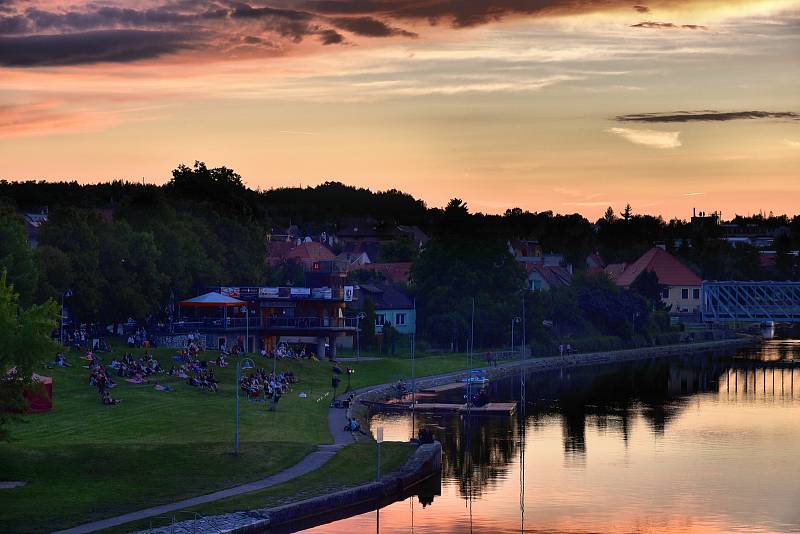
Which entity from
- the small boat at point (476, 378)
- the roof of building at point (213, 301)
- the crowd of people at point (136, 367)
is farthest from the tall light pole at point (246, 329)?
the small boat at point (476, 378)

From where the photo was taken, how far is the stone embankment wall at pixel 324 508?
2255 inches

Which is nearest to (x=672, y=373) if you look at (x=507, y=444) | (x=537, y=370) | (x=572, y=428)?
(x=537, y=370)

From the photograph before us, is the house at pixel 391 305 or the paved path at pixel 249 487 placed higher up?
the house at pixel 391 305

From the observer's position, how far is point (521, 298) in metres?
161

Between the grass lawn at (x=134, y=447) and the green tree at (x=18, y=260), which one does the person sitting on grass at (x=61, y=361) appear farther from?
the green tree at (x=18, y=260)

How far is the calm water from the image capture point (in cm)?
6869

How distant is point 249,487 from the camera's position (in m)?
65.4

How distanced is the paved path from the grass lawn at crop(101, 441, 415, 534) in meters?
0.49

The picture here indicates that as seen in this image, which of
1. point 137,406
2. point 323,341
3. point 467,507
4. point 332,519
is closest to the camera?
point 332,519

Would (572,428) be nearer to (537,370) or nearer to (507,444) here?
(507,444)

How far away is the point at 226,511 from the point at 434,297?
97327 mm

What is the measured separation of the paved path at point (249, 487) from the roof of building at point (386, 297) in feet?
224

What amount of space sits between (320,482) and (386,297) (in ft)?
303

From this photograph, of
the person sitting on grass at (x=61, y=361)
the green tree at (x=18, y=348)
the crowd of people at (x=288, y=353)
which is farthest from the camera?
the crowd of people at (x=288, y=353)
